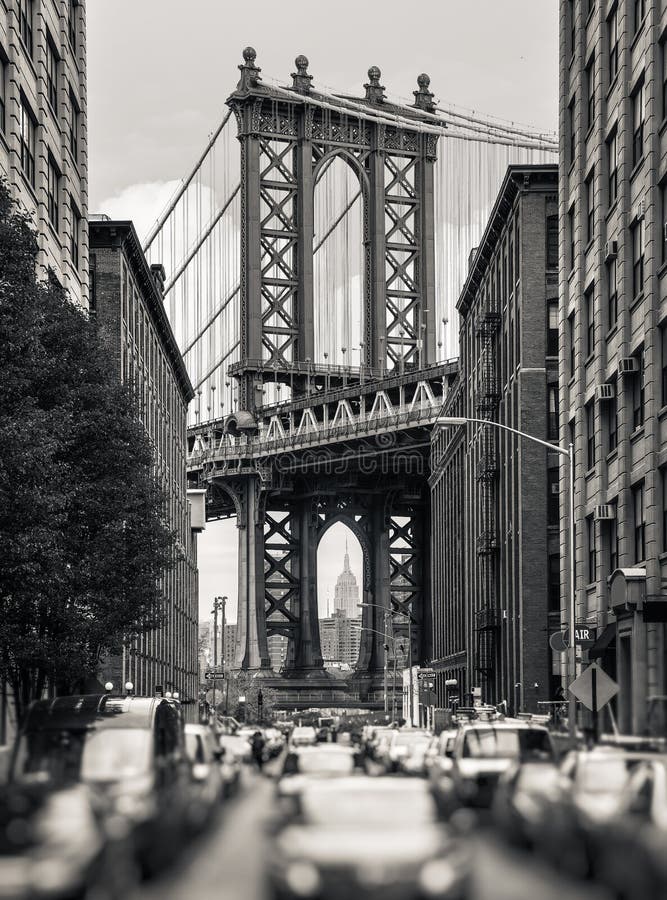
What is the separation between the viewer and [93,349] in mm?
40500

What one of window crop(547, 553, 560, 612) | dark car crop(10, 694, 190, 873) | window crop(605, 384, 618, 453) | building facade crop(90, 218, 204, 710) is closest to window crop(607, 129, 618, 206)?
window crop(605, 384, 618, 453)

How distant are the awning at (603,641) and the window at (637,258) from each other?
8889 mm

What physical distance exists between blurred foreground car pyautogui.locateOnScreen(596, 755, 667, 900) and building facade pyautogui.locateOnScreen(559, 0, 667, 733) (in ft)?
77.7

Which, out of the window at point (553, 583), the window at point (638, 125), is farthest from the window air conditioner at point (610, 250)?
the window at point (553, 583)

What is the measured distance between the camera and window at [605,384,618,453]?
46.4 m

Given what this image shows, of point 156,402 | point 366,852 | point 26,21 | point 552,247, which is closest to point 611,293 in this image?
point 26,21

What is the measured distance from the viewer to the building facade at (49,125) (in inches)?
1933

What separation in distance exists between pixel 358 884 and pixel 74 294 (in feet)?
A: 174

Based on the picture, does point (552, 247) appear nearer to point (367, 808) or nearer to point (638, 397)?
point (638, 397)

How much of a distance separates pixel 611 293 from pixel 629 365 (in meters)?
5.19

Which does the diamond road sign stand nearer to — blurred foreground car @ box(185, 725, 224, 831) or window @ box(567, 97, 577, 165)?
blurred foreground car @ box(185, 725, 224, 831)

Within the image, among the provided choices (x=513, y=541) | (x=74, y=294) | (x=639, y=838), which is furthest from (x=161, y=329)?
(x=639, y=838)

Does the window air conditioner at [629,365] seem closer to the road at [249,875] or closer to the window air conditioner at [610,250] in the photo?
the window air conditioner at [610,250]

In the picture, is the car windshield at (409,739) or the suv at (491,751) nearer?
the suv at (491,751)
